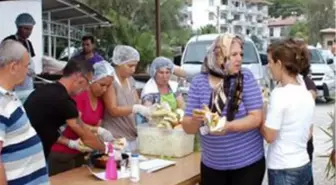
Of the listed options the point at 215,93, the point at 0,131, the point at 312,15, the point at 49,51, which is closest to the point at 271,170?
the point at 215,93

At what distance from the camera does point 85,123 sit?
3.12 m

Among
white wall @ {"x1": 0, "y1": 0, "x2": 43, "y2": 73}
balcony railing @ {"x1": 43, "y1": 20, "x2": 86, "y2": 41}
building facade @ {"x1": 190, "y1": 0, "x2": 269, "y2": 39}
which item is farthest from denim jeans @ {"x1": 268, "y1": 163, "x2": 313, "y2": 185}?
building facade @ {"x1": 190, "y1": 0, "x2": 269, "y2": 39}

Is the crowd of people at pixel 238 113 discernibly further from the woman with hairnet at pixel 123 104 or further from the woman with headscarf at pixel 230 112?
the woman with hairnet at pixel 123 104

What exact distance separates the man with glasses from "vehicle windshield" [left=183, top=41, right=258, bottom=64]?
27.1 feet

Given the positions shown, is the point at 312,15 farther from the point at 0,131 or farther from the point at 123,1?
the point at 0,131

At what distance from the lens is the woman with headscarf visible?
249 cm

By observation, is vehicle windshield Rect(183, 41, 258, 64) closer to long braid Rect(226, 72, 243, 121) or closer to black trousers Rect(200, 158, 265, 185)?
black trousers Rect(200, 158, 265, 185)

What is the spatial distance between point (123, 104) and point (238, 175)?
104 cm

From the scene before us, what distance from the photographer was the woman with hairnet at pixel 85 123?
3.07m

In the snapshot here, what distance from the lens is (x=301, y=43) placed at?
8.55 ft

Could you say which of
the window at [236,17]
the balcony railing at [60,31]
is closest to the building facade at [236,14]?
the window at [236,17]

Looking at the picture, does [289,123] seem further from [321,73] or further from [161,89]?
[321,73]

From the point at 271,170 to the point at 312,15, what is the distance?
3646 cm

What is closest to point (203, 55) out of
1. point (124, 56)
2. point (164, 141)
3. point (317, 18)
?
point (124, 56)
